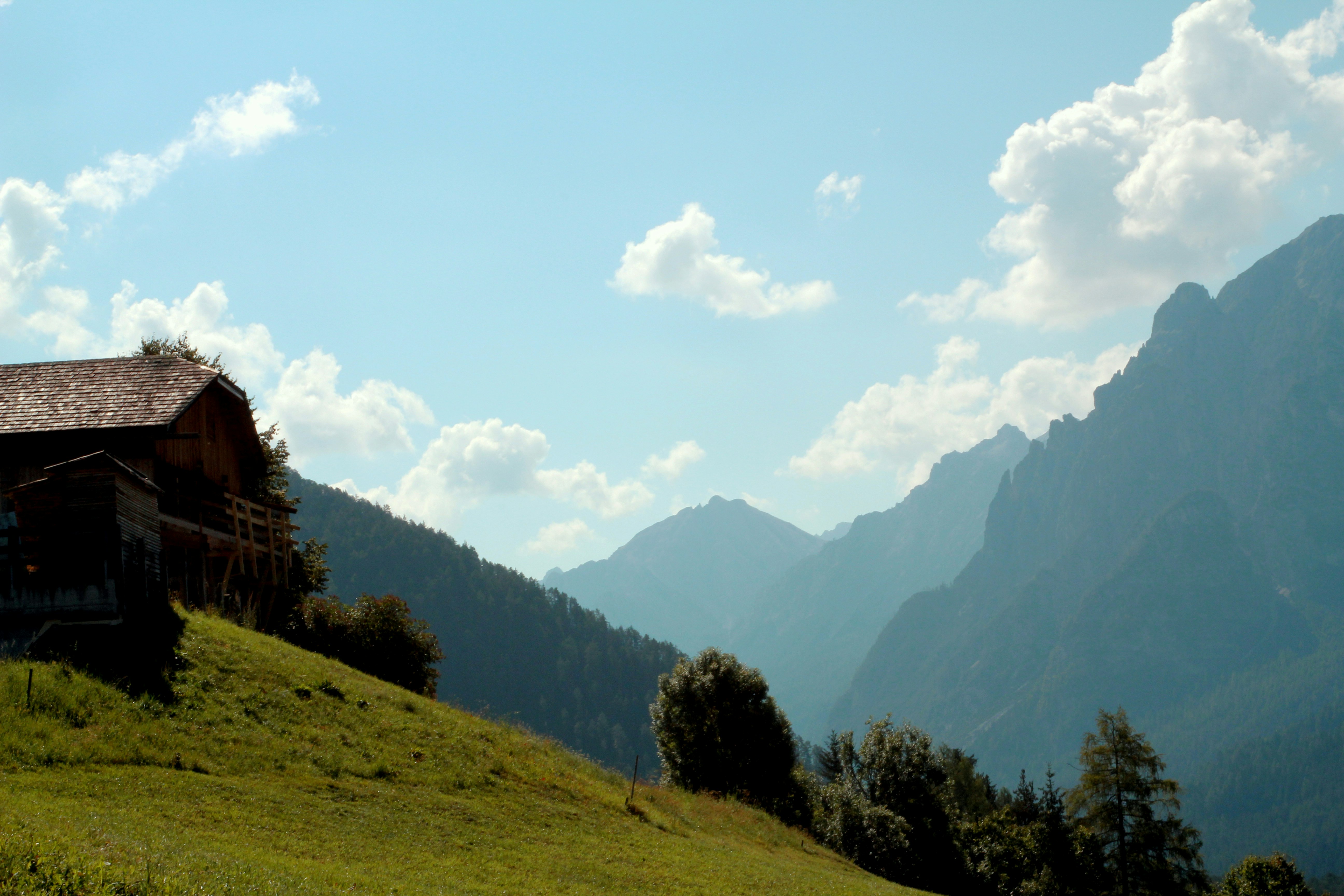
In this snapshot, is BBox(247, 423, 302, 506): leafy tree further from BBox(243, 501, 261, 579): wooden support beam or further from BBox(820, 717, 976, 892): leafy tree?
BBox(820, 717, 976, 892): leafy tree

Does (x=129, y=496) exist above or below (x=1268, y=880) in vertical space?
above

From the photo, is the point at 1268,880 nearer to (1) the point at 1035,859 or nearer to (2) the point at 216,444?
(1) the point at 1035,859

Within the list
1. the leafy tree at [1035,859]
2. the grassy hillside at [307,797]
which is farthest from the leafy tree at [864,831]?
the grassy hillside at [307,797]

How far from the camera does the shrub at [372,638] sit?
114 feet

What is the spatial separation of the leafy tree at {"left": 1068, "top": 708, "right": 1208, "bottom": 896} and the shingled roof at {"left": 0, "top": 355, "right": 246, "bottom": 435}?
53.7 metres

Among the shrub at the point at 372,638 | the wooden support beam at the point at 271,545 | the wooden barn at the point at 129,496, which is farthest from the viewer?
the wooden support beam at the point at 271,545

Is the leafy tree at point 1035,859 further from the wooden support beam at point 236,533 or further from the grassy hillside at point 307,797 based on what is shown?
the wooden support beam at point 236,533

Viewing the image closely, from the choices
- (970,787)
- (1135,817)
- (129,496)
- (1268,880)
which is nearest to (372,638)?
(129,496)

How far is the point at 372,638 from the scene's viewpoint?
116ft

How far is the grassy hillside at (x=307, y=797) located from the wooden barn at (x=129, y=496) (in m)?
2.74

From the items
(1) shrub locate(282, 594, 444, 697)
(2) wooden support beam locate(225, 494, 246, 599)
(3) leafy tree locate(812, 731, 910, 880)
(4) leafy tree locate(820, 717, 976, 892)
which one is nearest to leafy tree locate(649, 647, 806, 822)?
(3) leafy tree locate(812, 731, 910, 880)

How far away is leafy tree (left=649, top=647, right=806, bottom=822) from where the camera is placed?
50375mm

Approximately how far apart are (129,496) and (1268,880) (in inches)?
2315

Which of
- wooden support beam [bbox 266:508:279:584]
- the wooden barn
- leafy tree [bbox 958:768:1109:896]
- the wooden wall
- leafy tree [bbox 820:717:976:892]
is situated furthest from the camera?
leafy tree [bbox 958:768:1109:896]
